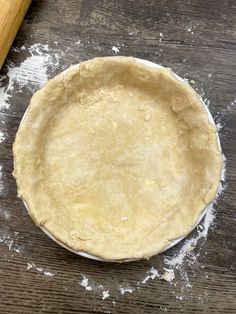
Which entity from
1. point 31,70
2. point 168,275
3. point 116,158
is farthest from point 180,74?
point 168,275

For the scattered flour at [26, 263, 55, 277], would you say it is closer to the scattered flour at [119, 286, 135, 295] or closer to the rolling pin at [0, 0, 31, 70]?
the scattered flour at [119, 286, 135, 295]

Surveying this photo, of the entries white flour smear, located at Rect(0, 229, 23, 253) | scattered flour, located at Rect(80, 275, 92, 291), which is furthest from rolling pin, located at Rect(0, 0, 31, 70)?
scattered flour, located at Rect(80, 275, 92, 291)

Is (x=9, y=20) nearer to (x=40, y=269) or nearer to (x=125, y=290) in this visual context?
(x=40, y=269)

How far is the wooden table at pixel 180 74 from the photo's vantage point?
1689 millimetres

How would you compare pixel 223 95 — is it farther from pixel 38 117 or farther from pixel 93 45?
pixel 38 117

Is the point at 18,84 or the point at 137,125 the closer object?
the point at 137,125

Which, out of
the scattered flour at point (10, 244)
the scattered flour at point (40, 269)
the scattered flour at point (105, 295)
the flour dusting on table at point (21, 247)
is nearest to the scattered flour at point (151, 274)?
the flour dusting on table at point (21, 247)

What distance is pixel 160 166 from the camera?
5.45ft

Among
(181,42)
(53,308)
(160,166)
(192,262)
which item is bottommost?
(53,308)

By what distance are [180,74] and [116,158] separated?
455 mm

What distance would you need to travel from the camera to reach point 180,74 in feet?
5.99

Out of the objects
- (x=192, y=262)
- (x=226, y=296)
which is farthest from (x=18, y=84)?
(x=226, y=296)

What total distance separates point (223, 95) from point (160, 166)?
41 centimetres

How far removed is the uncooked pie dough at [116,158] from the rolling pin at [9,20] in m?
0.27
